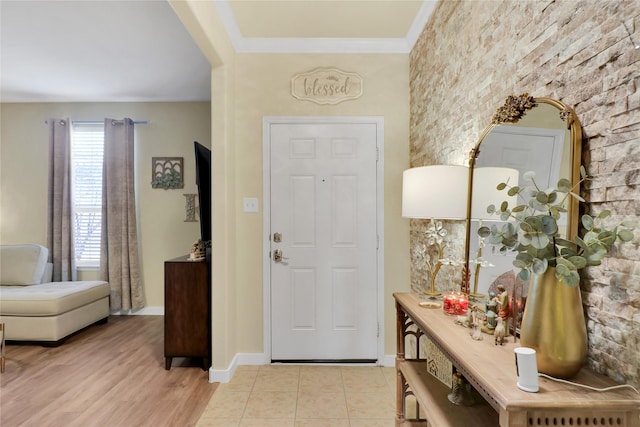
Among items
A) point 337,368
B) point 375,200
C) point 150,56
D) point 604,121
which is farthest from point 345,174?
point 150,56

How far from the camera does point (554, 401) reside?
0.81 m

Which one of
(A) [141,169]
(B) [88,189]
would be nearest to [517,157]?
(A) [141,169]

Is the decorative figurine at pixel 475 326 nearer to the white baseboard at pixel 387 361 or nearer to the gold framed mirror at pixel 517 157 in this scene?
the gold framed mirror at pixel 517 157

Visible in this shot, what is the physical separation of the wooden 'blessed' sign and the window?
9.72 feet

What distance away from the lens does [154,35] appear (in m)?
2.80

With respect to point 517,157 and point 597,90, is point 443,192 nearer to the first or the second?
point 517,157

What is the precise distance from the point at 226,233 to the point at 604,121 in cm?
227

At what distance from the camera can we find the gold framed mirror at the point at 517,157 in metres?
1.09

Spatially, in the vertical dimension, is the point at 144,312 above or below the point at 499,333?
below

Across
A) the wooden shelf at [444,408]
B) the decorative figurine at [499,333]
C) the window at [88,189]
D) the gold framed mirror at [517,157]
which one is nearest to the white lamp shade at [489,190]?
the gold framed mirror at [517,157]

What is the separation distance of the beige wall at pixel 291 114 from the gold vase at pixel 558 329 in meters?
1.93

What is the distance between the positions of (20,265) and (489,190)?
4.70 metres

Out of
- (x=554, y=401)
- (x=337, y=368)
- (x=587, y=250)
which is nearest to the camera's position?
(x=554, y=401)

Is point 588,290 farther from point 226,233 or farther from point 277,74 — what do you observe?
point 277,74
